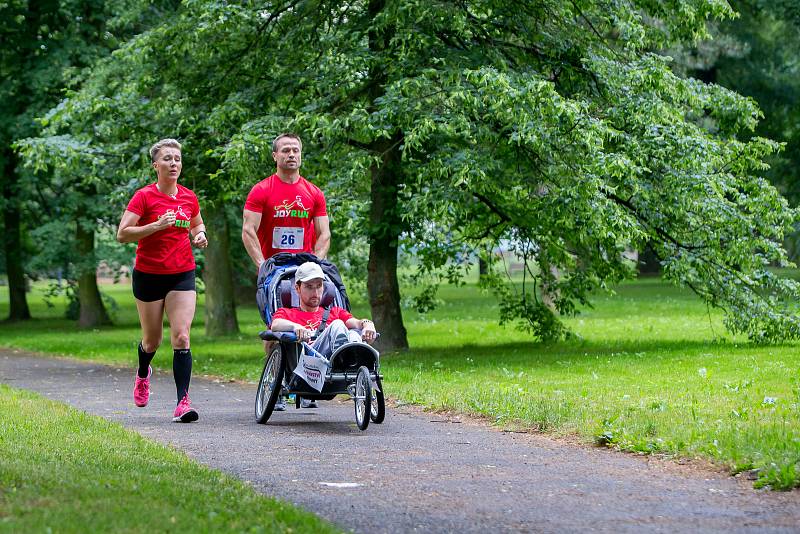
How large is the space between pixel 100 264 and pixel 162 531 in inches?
1019

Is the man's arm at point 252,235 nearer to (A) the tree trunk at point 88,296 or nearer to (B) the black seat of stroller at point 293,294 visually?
(B) the black seat of stroller at point 293,294

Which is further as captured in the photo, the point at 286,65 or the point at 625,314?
the point at 625,314

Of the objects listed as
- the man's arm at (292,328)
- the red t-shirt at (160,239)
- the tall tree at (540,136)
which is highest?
the tall tree at (540,136)

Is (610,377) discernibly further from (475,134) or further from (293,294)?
(293,294)

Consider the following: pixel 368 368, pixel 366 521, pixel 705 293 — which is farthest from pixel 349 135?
pixel 366 521

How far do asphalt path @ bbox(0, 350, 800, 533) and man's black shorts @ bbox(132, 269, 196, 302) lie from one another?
102 centimetres

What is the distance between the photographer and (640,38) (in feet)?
55.3

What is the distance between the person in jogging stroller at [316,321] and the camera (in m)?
9.49

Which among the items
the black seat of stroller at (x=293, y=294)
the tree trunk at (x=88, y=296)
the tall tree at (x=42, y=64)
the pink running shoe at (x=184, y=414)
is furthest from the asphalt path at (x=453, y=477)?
the tree trunk at (x=88, y=296)

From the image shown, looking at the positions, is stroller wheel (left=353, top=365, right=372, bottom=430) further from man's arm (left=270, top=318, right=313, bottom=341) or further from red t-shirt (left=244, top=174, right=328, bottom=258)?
red t-shirt (left=244, top=174, right=328, bottom=258)

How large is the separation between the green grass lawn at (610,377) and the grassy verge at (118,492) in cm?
275

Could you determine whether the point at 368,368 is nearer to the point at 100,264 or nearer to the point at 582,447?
the point at 582,447

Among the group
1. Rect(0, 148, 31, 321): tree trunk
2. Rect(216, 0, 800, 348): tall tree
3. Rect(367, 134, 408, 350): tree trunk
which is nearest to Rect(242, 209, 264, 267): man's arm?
Rect(216, 0, 800, 348): tall tree

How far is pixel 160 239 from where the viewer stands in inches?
394
